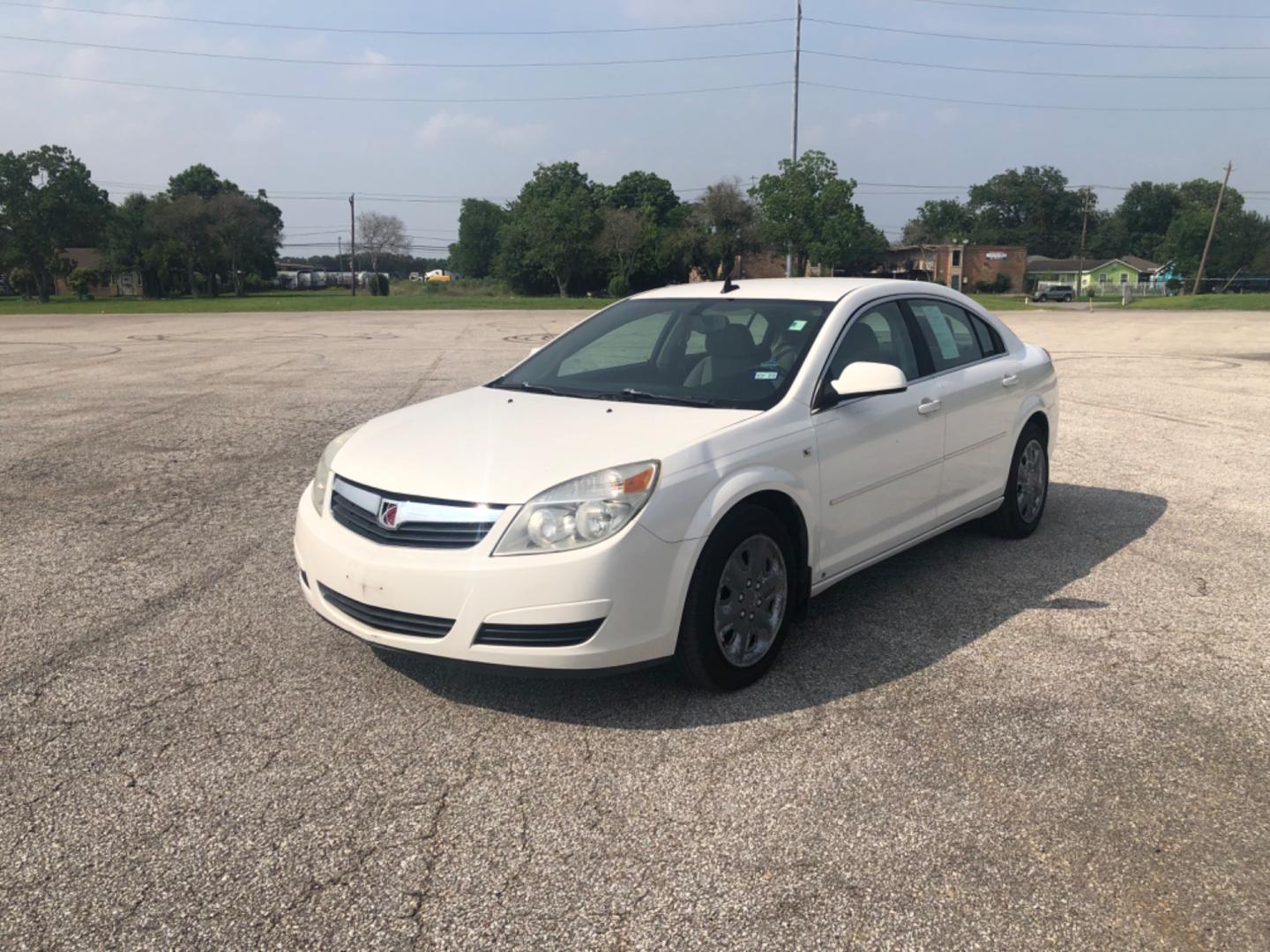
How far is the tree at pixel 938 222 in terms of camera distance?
15512cm

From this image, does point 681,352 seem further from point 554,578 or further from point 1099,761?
point 1099,761

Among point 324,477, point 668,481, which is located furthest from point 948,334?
point 324,477

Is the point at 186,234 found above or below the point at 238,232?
below

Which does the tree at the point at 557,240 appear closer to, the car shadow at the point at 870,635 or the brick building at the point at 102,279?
the brick building at the point at 102,279

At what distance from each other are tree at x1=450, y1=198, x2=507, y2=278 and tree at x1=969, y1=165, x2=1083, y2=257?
2905 inches

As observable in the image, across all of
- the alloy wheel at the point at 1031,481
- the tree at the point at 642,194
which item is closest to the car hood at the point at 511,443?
the alloy wheel at the point at 1031,481

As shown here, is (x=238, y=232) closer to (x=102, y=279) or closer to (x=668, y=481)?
(x=102, y=279)

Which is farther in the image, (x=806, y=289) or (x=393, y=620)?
(x=806, y=289)

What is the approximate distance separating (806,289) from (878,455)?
1036mm

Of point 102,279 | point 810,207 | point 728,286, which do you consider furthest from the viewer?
point 102,279

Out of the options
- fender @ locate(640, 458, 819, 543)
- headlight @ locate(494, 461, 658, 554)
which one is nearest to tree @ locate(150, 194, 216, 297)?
fender @ locate(640, 458, 819, 543)

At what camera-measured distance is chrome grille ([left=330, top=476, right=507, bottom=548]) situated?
11.7 ft

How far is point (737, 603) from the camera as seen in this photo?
3969mm

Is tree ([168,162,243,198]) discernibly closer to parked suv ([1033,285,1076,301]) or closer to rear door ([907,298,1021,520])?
parked suv ([1033,285,1076,301])
